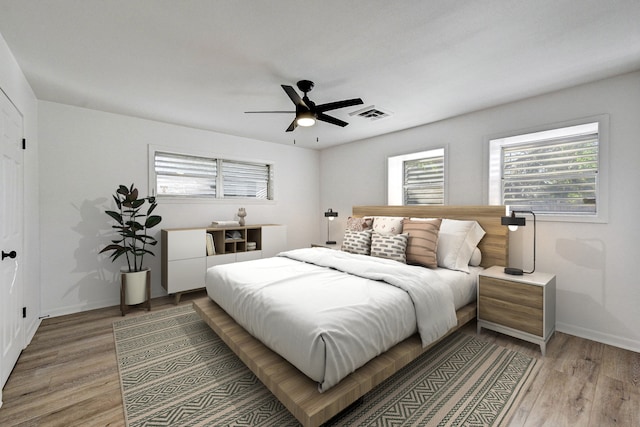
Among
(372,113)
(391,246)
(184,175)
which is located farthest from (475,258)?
(184,175)

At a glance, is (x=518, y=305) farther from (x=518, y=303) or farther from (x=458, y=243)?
(x=458, y=243)

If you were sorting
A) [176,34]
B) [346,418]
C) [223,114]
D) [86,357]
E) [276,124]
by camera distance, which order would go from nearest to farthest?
[346,418] → [176,34] → [86,357] → [223,114] → [276,124]

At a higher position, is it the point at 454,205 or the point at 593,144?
the point at 593,144

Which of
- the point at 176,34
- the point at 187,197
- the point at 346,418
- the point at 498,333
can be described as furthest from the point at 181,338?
the point at 498,333

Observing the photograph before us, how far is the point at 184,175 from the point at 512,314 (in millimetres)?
4464

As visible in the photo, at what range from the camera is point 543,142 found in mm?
3186

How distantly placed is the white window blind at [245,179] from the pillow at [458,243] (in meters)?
3.19

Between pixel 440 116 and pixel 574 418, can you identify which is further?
pixel 440 116

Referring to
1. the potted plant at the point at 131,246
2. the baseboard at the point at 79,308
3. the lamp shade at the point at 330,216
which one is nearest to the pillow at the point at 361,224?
the lamp shade at the point at 330,216

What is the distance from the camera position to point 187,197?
429cm

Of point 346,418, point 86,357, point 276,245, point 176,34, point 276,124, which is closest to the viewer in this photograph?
point 346,418

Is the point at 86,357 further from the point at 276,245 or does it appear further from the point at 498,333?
the point at 498,333

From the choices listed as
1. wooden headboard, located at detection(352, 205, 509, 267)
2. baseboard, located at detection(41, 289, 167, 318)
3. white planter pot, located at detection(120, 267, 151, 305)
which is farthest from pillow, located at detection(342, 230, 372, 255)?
baseboard, located at detection(41, 289, 167, 318)

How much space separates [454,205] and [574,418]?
2.41 m
